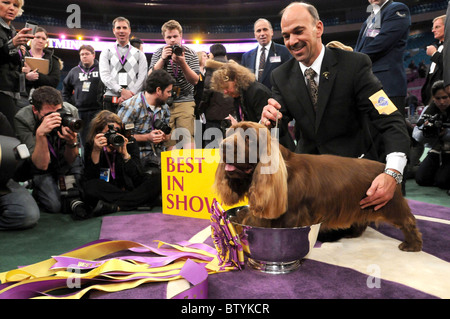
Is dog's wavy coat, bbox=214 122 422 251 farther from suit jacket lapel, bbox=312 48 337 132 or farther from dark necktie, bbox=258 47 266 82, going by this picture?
dark necktie, bbox=258 47 266 82

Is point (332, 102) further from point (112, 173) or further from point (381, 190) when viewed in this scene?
point (112, 173)

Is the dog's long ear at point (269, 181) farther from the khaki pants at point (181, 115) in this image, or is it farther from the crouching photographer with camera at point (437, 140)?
the crouching photographer with camera at point (437, 140)

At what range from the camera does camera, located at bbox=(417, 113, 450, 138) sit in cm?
399

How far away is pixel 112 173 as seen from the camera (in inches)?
131

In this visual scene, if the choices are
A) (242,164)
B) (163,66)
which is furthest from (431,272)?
(163,66)

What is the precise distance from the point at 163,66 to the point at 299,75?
2425 millimetres

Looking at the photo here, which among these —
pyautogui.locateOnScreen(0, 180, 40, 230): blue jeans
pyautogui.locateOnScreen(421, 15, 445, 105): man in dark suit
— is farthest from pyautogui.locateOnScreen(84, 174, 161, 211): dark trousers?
pyautogui.locateOnScreen(421, 15, 445, 105): man in dark suit

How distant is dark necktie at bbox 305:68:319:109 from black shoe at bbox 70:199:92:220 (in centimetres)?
205

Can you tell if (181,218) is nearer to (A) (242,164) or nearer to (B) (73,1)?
(A) (242,164)

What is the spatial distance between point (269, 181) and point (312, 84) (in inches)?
35.7

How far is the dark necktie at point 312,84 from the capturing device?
2.20 meters

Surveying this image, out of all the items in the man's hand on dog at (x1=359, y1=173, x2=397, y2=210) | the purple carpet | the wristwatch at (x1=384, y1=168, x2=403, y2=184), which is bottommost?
the purple carpet
